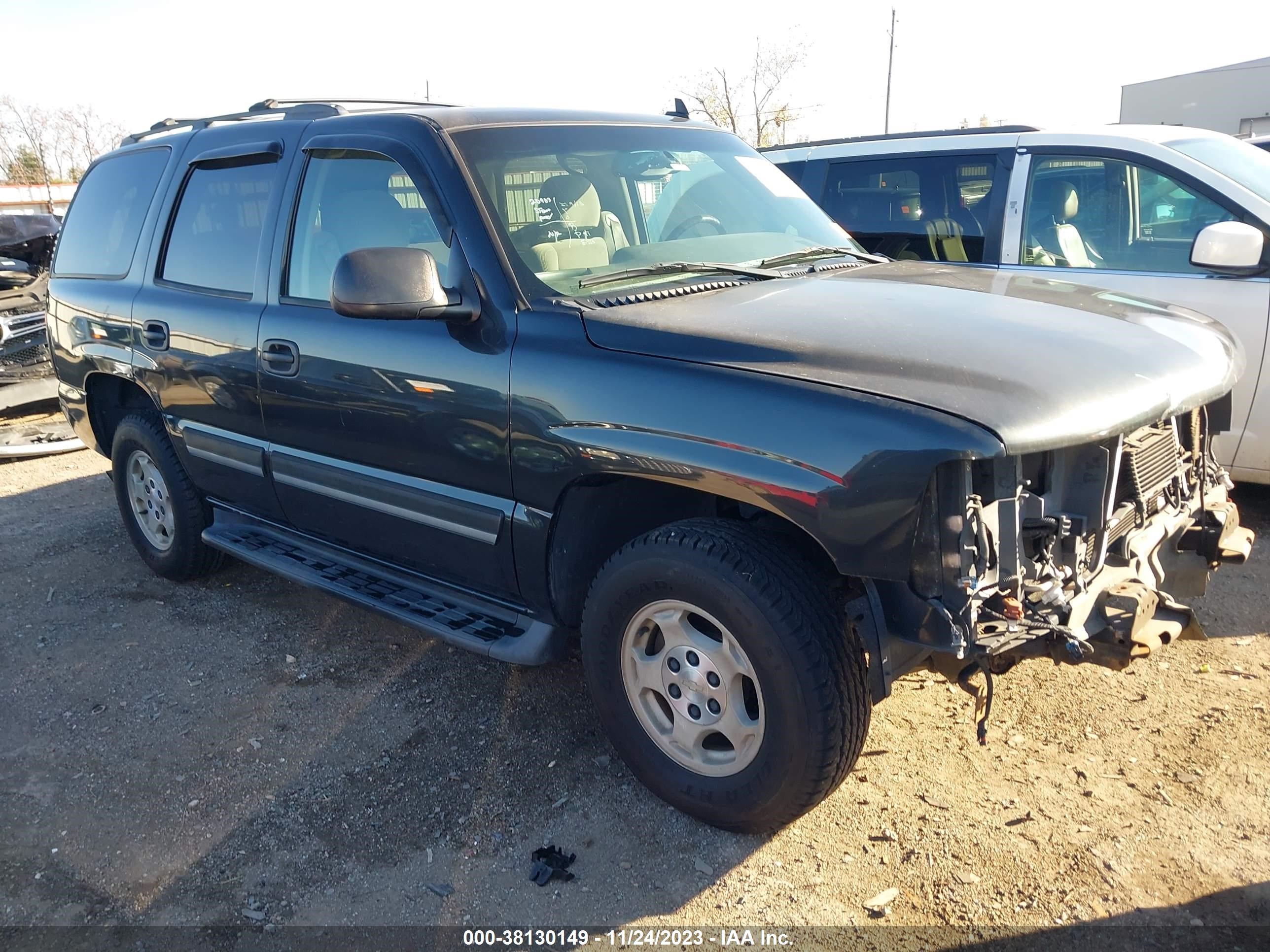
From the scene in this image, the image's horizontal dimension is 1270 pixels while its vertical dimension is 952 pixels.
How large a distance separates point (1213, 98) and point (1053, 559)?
45568 mm

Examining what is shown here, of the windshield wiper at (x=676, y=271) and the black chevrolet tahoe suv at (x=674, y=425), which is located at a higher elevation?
the windshield wiper at (x=676, y=271)

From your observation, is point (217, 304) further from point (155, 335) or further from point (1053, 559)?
point (1053, 559)

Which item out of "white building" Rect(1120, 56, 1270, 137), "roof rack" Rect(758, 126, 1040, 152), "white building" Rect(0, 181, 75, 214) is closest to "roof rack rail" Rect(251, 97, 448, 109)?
"roof rack" Rect(758, 126, 1040, 152)

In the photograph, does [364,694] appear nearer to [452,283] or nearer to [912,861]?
[452,283]

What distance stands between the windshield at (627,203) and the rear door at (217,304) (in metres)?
1.05

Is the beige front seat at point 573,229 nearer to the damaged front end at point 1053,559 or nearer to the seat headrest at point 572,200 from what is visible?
the seat headrest at point 572,200

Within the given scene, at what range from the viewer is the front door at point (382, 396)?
300 cm

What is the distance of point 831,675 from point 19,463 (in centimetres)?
693

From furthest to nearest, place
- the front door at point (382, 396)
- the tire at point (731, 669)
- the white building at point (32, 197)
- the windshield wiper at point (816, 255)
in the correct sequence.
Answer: the white building at point (32, 197) → the windshield wiper at point (816, 255) → the front door at point (382, 396) → the tire at point (731, 669)

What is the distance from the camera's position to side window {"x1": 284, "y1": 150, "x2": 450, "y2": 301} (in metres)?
3.22

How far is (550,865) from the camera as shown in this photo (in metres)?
2.68

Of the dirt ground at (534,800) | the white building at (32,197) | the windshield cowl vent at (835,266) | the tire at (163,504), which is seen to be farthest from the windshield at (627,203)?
the white building at (32,197)

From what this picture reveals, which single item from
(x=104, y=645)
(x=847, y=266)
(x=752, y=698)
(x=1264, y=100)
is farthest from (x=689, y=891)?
(x=1264, y=100)

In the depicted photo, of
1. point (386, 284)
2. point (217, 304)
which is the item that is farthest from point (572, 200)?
point (217, 304)
